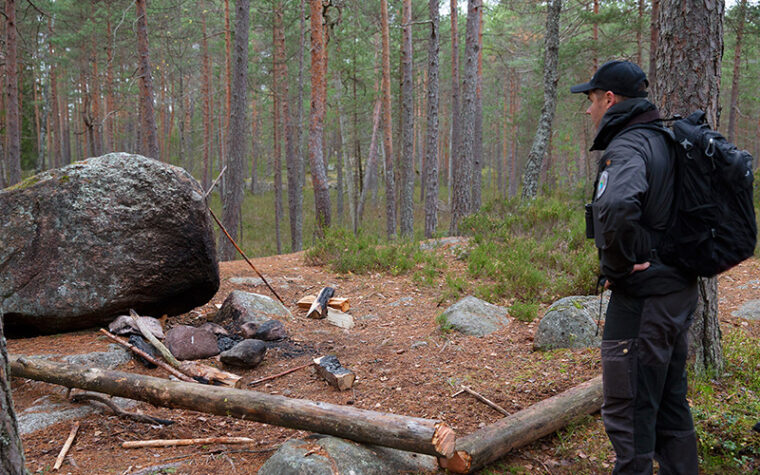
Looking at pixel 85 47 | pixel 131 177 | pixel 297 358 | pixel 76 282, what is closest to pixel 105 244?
pixel 76 282

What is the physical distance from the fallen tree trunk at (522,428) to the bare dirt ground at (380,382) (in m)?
0.13

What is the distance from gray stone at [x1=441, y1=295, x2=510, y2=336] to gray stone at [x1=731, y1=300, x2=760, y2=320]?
2.99m

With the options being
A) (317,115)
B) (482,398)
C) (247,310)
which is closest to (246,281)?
(247,310)

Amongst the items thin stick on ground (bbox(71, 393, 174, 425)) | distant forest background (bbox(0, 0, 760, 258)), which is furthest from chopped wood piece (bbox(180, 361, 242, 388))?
distant forest background (bbox(0, 0, 760, 258))

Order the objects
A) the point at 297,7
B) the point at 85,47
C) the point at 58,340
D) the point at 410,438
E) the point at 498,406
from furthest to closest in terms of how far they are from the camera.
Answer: the point at 85,47, the point at 297,7, the point at 58,340, the point at 498,406, the point at 410,438

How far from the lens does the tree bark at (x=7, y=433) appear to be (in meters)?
2.13

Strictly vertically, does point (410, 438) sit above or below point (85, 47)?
below

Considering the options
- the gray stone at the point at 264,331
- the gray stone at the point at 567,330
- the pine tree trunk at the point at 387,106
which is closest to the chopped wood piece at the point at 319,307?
the gray stone at the point at 264,331

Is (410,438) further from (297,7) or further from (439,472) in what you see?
(297,7)

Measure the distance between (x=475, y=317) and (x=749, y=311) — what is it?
11.8ft

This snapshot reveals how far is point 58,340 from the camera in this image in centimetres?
508

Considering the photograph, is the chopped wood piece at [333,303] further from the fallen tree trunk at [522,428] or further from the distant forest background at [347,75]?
the fallen tree trunk at [522,428]

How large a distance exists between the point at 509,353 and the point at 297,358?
2.35 metres

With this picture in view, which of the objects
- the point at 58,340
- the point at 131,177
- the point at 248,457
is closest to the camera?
the point at 248,457
